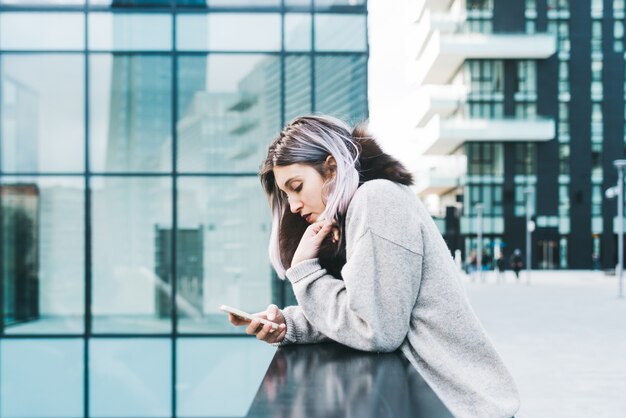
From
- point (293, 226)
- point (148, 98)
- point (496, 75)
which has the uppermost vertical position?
point (496, 75)

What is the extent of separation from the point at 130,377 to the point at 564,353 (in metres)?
5.94

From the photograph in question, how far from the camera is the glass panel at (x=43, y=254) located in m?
11.1

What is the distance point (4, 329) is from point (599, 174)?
167 feet

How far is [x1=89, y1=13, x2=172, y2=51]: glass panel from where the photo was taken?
11094mm

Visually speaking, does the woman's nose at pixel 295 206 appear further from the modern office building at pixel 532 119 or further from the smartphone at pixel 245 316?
the modern office building at pixel 532 119


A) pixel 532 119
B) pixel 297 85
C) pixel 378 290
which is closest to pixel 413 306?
pixel 378 290

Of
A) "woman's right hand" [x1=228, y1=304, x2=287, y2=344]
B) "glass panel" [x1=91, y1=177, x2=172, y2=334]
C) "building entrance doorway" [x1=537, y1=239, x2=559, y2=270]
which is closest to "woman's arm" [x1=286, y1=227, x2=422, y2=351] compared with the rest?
"woman's right hand" [x1=228, y1=304, x2=287, y2=344]

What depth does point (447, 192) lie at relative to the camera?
58000mm

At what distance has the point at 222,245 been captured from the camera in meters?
11.4

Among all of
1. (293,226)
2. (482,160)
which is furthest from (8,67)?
(482,160)

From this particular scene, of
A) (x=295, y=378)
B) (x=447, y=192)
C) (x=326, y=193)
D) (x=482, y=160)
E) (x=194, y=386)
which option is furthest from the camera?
(x=447, y=192)

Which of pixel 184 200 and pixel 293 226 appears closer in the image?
pixel 293 226

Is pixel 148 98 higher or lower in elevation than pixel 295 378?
higher

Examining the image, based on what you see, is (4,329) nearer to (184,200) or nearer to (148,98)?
(184,200)
